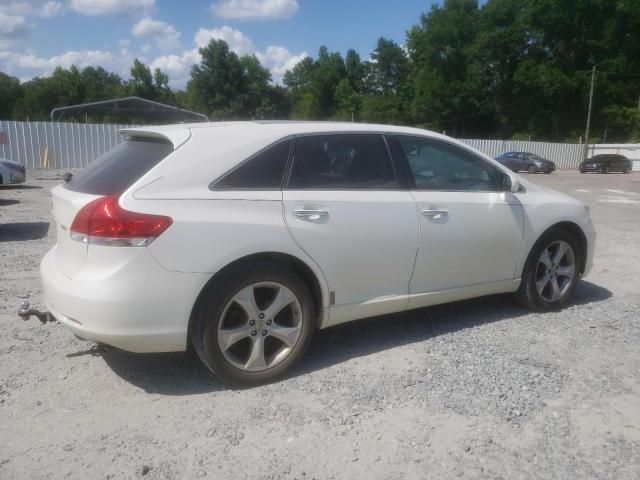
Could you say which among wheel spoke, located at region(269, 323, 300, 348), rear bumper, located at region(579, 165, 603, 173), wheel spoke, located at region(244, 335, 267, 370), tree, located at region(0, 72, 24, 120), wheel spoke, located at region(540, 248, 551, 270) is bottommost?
wheel spoke, located at region(244, 335, 267, 370)

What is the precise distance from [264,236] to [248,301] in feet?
1.31

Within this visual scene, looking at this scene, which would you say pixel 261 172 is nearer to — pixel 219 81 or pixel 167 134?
pixel 167 134

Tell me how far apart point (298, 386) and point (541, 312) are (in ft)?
8.29

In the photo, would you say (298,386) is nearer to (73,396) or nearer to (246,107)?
(73,396)

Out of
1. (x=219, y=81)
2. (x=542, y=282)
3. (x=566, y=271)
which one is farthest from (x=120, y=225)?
(x=219, y=81)

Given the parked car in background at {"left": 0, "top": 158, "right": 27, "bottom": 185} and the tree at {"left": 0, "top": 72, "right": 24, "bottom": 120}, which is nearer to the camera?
Result: the parked car in background at {"left": 0, "top": 158, "right": 27, "bottom": 185}

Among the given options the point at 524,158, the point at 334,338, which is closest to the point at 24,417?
the point at 334,338

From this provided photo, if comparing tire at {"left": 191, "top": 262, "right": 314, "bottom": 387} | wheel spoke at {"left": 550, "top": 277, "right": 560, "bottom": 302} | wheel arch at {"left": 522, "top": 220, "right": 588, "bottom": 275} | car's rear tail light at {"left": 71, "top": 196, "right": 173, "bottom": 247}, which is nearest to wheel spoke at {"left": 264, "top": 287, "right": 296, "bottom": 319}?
tire at {"left": 191, "top": 262, "right": 314, "bottom": 387}

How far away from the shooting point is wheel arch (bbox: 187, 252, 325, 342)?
10.7 feet

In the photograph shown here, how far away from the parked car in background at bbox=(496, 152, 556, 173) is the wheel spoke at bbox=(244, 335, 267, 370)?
3324cm

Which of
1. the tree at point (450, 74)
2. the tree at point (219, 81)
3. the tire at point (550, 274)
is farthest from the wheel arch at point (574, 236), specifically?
the tree at point (219, 81)

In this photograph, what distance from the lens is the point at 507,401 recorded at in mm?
3363

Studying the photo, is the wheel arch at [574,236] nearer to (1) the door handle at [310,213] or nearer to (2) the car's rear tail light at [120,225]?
(1) the door handle at [310,213]

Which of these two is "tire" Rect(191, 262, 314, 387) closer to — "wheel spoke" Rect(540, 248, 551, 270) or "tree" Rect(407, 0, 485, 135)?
"wheel spoke" Rect(540, 248, 551, 270)
